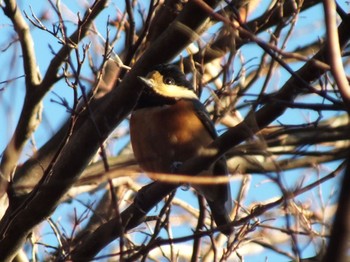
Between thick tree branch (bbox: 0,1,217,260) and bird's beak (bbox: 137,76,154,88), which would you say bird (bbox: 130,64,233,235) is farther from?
thick tree branch (bbox: 0,1,217,260)

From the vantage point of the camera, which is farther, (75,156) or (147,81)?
(147,81)

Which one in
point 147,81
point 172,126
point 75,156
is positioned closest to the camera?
point 75,156

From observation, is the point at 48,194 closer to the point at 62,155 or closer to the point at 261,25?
the point at 62,155

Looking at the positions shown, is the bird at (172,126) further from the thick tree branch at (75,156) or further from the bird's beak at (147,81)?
the thick tree branch at (75,156)

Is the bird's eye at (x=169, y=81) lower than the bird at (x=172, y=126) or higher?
higher

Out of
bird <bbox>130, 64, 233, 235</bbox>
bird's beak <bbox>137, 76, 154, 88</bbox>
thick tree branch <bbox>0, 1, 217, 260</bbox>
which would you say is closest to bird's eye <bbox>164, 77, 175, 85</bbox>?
bird <bbox>130, 64, 233, 235</bbox>

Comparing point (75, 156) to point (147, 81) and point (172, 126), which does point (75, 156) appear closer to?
point (147, 81)

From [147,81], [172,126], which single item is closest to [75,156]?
[147,81]

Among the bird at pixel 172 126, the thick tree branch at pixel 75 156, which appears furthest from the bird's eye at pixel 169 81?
the thick tree branch at pixel 75 156

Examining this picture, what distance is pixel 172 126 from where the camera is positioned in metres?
6.01

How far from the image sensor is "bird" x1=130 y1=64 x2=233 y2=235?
596 centimetres

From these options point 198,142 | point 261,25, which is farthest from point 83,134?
point 261,25

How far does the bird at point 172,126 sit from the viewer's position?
596 centimetres

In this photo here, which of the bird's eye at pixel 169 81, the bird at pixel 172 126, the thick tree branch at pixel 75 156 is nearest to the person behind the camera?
the thick tree branch at pixel 75 156
